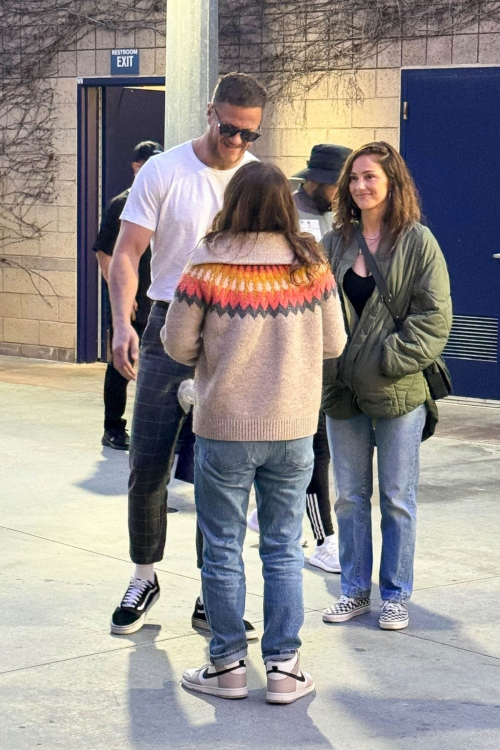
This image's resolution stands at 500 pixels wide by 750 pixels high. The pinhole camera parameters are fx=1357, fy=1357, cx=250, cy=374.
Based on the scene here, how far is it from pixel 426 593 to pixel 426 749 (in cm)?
159

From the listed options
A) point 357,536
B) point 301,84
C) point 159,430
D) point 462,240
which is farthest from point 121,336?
point 301,84

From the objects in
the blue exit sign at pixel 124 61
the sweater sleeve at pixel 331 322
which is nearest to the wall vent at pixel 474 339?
the blue exit sign at pixel 124 61

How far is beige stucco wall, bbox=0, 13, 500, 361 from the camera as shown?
33.3ft

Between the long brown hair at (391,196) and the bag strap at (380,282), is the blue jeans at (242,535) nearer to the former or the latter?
the bag strap at (380,282)

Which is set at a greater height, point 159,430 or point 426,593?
point 159,430

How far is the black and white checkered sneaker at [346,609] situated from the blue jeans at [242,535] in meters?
→ 0.76

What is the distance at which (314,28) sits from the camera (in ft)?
35.1

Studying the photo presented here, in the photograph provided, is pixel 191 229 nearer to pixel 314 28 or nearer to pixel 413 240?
pixel 413 240

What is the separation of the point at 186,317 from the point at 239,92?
1.03 metres

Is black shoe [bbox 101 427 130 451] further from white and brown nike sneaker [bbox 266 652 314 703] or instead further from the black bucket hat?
white and brown nike sneaker [bbox 266 652 314 703]

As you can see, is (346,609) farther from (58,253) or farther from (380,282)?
(58,253)

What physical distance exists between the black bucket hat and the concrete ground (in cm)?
163

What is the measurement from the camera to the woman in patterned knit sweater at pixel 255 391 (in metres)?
3.99

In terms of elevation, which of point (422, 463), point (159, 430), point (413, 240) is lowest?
point (422, 463)
